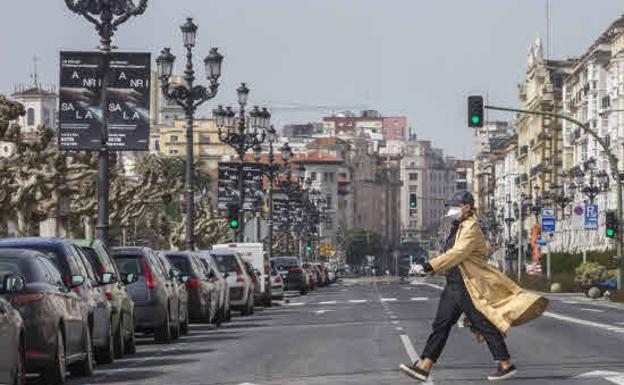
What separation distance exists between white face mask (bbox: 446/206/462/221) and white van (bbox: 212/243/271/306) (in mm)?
37355

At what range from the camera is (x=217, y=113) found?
5928cm

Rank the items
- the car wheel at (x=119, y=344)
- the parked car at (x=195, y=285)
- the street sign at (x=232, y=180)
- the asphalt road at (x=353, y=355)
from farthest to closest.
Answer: the street sign at (x=232, y=180) < the parked car at (x=195, y=285) < the car wheel at (x=119, y=344) < the asphalt road at (x=353, y=355)

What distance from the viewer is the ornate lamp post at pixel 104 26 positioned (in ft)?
115

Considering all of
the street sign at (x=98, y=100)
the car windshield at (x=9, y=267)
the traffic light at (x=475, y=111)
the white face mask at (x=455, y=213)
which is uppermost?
the traffic light at (x=475, y=111)

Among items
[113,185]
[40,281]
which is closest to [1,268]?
[40,281]

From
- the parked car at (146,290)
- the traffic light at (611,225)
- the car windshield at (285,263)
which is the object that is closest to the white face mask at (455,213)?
the parked car at (146,290)

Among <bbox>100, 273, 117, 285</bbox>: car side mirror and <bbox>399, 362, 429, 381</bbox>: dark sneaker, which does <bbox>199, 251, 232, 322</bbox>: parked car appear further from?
<bbox>399, 362, 429, 381</bbox>: dark sneaker

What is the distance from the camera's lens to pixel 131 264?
28547mm

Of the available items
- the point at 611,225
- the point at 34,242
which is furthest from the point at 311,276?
the point at 34,242

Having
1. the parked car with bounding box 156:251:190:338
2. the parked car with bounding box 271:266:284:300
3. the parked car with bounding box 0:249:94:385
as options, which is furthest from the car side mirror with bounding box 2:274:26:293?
the parked car with bounding box 271:266:284:300

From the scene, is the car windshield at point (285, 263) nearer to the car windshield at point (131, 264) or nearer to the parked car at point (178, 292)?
the parked car at point (178, 292)

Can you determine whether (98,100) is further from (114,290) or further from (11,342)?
(11,342)

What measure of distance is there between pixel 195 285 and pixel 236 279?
9.54m

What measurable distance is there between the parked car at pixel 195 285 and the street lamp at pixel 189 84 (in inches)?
440
